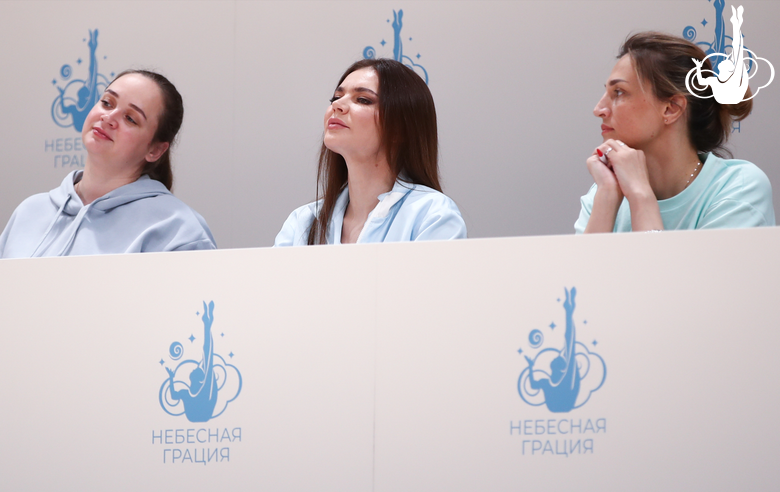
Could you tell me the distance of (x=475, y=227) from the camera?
2.47m

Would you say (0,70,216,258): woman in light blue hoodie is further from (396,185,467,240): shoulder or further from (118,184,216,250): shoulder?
(396,185,467,240): shoulder

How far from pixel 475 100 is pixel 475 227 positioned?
1.31 ft

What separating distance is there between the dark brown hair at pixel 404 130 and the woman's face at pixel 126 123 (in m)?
0.51

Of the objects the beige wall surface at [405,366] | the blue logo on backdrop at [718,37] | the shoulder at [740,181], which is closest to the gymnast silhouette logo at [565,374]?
the beige wall surface at [405,366]

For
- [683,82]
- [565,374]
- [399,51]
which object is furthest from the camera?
[399,51]

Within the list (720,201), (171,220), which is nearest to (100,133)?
(171,220)

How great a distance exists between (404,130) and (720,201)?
0.70 m

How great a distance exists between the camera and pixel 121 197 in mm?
1892

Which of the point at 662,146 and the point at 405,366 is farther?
the point at 662,146

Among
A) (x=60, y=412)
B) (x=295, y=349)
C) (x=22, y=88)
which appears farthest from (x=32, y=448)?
(x=22, y=88)

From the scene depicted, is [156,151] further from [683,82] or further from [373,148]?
[683,82]

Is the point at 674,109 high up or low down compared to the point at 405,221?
up

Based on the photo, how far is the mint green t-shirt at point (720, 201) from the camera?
1.48 metres

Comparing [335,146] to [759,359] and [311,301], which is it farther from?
[759,359]
